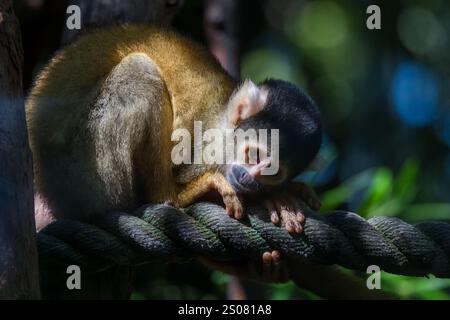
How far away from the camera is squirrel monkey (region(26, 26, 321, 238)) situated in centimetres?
412

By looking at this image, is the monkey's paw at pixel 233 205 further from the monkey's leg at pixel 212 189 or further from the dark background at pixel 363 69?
the dark background at pixel 363 69

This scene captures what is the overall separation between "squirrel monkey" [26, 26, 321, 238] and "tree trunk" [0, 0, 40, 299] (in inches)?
43.3

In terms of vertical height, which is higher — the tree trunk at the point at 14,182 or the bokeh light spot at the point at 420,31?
the bokeh light spot at the point at 420,31

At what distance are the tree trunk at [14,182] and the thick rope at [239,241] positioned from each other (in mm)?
502

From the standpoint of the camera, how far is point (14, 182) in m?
2.94

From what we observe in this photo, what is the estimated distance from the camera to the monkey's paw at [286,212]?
362 cm

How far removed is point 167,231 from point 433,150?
562 centimetres

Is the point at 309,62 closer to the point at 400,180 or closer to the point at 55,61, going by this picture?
the point at 400,180

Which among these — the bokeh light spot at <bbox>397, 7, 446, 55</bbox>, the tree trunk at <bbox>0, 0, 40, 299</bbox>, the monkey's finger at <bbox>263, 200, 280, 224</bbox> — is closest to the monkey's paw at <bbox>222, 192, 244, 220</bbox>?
the monkey's finger at <bbox>263, 200, 280, 224</bbox>

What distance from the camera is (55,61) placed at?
4.55 metres

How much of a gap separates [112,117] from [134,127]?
15 centimetres

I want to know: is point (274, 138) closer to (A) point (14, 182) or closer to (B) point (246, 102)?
(B) point (246, 102)

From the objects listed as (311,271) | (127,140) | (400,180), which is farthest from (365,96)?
(127,140)

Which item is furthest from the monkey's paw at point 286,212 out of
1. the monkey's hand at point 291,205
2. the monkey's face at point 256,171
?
the monkey's face at point 256,171
